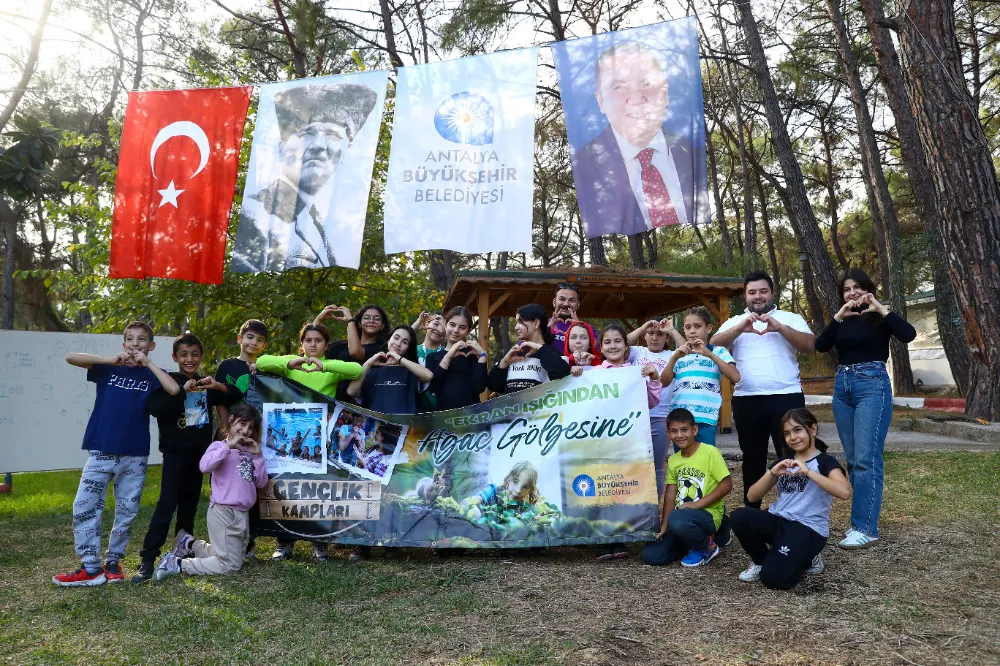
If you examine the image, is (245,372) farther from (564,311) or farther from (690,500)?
(690,500)

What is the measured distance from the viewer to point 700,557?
3816mm

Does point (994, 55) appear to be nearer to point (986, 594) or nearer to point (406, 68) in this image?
point (406, 68)

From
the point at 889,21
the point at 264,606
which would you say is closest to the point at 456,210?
the point at 264,606

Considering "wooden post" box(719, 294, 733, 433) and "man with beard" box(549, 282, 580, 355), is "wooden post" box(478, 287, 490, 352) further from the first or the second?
"man with beard" box(549, 282, 580, 355)

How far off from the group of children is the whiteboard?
324 cm

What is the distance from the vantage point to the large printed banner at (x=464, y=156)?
529 centimetres

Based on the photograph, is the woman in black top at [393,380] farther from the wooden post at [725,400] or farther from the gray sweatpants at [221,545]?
the wooden post at [725,400]

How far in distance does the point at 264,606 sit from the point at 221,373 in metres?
1.71

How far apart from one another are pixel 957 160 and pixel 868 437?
438 centimetres

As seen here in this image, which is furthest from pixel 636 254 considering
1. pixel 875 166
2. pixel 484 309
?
pixel 484 309

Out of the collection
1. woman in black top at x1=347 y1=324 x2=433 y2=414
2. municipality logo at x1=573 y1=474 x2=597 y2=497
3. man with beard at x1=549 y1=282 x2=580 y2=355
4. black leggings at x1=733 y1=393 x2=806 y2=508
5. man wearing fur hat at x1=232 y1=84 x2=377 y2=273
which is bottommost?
municipality logo at x1=573 y1=474 x2=597 y2=497

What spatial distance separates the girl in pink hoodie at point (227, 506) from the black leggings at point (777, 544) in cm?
277

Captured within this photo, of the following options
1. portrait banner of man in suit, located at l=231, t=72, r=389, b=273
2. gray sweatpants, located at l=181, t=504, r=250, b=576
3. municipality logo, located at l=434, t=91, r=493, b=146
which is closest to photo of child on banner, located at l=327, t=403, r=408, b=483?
gray sweatpants, located at l=181, t=504, r=250, b=576

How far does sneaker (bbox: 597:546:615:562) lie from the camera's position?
3.96 metres
